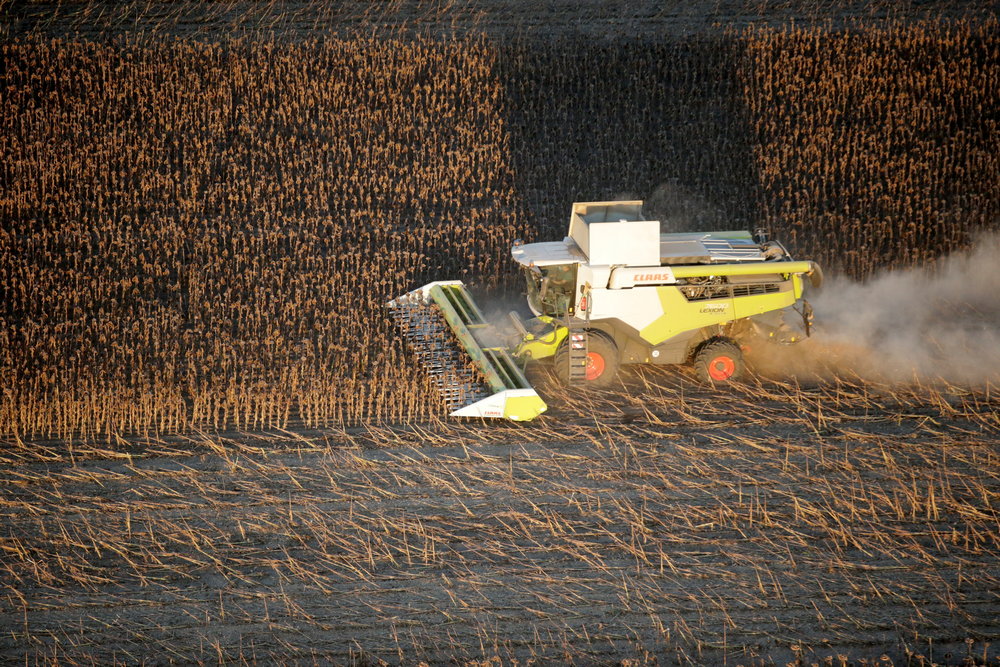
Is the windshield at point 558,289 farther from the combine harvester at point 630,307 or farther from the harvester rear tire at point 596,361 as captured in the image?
the harvester rear tire at point 596,361

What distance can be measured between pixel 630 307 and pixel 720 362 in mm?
1342

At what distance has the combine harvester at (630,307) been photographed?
40.8ft

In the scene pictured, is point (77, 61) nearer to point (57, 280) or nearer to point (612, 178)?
point (57, 280)

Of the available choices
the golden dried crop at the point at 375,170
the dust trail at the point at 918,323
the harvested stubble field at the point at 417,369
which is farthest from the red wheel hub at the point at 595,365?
the dust trail at the point at 918,323

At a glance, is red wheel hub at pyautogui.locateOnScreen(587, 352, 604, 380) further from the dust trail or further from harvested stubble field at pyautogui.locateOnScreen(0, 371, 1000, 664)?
the dust trail

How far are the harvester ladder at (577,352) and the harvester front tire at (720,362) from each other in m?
1.48

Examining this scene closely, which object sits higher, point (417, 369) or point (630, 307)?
point (630, 307)

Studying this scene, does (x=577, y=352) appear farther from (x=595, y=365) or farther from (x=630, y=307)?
(x=630, y=307)

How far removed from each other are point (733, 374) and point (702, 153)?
261 inches

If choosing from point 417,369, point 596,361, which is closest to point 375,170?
point 417,369

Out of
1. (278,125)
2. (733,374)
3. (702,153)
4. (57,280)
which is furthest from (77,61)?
(733,374)

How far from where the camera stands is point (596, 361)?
12766mm

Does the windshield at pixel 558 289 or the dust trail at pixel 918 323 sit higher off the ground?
the windshield at pixel 558 289

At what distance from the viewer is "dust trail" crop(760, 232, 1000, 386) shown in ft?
43.8
